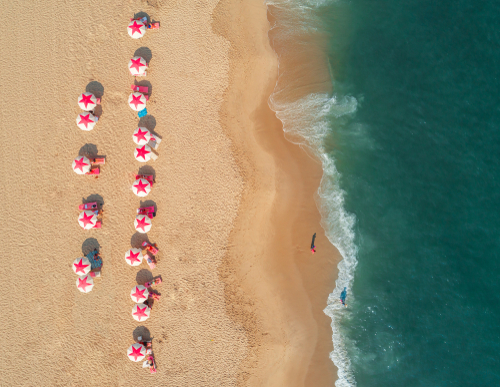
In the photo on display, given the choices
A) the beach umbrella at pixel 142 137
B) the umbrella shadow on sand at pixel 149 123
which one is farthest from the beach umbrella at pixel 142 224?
the umbrella shadow on sand at pixel 149 123

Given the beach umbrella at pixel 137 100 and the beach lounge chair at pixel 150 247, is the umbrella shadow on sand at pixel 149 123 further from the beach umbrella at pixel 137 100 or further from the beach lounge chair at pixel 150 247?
the beach lounge chair at pixel 150 247

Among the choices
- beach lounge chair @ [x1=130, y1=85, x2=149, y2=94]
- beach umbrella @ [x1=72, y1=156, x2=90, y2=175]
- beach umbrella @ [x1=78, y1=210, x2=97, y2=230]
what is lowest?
beach umbrella @ [x1=78, y1=210, x2=97, y2=230]

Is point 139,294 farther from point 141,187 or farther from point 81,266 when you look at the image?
point 141,187

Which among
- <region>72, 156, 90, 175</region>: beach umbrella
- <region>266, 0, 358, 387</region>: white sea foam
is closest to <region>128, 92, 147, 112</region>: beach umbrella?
<region>72, 156, 90, 175</region>: beach umbrella

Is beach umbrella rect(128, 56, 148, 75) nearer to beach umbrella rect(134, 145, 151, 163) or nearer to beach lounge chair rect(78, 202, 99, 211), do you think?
beach umbrella rect(134, 145, 151, 163)

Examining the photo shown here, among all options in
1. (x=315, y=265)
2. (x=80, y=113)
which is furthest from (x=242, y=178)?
(x=80, y=113)

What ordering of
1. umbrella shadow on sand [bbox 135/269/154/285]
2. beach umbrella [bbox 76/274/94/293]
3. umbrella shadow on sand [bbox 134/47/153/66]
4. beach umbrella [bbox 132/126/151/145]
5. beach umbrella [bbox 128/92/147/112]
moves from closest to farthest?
beach umbrella [bbox 76/274/94/293]
beach umbrella [bbox 132/126/151/145]
beach umbrella [bbox 128/92/147/112]
umbrella shadow on sand [bbox 135/269/154/285]
umbrella shadow on sand [bbox 134/47/153/66]

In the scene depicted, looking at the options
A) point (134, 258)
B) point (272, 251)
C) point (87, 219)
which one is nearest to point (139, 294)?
point (134, 258)
